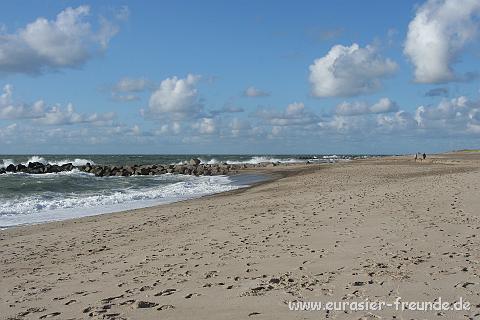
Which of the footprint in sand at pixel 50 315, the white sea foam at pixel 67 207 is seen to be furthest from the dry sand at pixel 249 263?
the white sea foam at pixel 67 207

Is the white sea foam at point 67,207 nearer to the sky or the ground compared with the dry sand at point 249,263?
nearer to the ground

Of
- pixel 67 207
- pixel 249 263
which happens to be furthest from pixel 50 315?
pixel 67 207

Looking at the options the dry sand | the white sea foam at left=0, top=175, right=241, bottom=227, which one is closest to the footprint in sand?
the dry sand

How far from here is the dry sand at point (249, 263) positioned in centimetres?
595

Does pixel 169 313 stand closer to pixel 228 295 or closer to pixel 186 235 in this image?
pixel 228 295

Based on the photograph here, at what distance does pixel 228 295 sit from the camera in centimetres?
630

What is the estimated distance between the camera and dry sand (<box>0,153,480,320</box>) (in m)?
5.95

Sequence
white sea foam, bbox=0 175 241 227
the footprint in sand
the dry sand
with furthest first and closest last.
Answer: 1. white sea foam, bbox=0 175 241 227
2. the footprint in sand
3. the dry sand

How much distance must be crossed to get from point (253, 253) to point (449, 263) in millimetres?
3503

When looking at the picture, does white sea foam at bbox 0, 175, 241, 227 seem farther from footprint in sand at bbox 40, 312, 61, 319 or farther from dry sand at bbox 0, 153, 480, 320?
footprint in sand at bbox 40, 312, 61, 319

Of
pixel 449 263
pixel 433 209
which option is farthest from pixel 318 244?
pixel 433 209

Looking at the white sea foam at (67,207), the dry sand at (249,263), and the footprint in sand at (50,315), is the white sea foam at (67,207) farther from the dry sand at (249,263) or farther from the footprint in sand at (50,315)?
the footprint in sand at (50,315)

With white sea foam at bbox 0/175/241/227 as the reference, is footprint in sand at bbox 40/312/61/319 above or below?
above

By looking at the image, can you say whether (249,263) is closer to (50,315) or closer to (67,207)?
(50,315)
